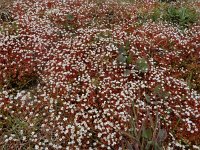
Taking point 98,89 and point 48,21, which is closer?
point 98,89

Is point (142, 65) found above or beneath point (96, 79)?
above

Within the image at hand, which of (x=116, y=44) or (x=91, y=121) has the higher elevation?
(x=116, y=44)

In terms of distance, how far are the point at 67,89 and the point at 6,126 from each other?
6.12 feet

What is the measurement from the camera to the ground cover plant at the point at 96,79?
6996 millimetres

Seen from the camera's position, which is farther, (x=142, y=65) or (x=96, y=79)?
(x=142, y=65)

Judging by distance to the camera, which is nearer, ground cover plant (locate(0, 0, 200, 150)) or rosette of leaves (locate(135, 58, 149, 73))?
ground cover plant (locate(0, 0, 200, 150))

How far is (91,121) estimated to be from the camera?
7430 mm

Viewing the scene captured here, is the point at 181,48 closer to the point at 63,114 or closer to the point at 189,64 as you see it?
the point at 189,64

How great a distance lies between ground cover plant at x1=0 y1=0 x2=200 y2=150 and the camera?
275 inches

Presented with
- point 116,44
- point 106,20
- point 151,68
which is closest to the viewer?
point 151,68

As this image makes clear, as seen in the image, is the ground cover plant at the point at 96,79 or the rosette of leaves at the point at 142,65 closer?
the ground cover plant at the point at 96,79

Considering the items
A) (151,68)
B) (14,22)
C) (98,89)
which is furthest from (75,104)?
(14,22)

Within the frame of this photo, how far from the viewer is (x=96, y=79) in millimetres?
8594

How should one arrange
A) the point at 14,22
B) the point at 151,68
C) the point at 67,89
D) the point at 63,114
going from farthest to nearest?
the point at 14,22
the point at 151,68
the point at 67,89
the point at 63,114
